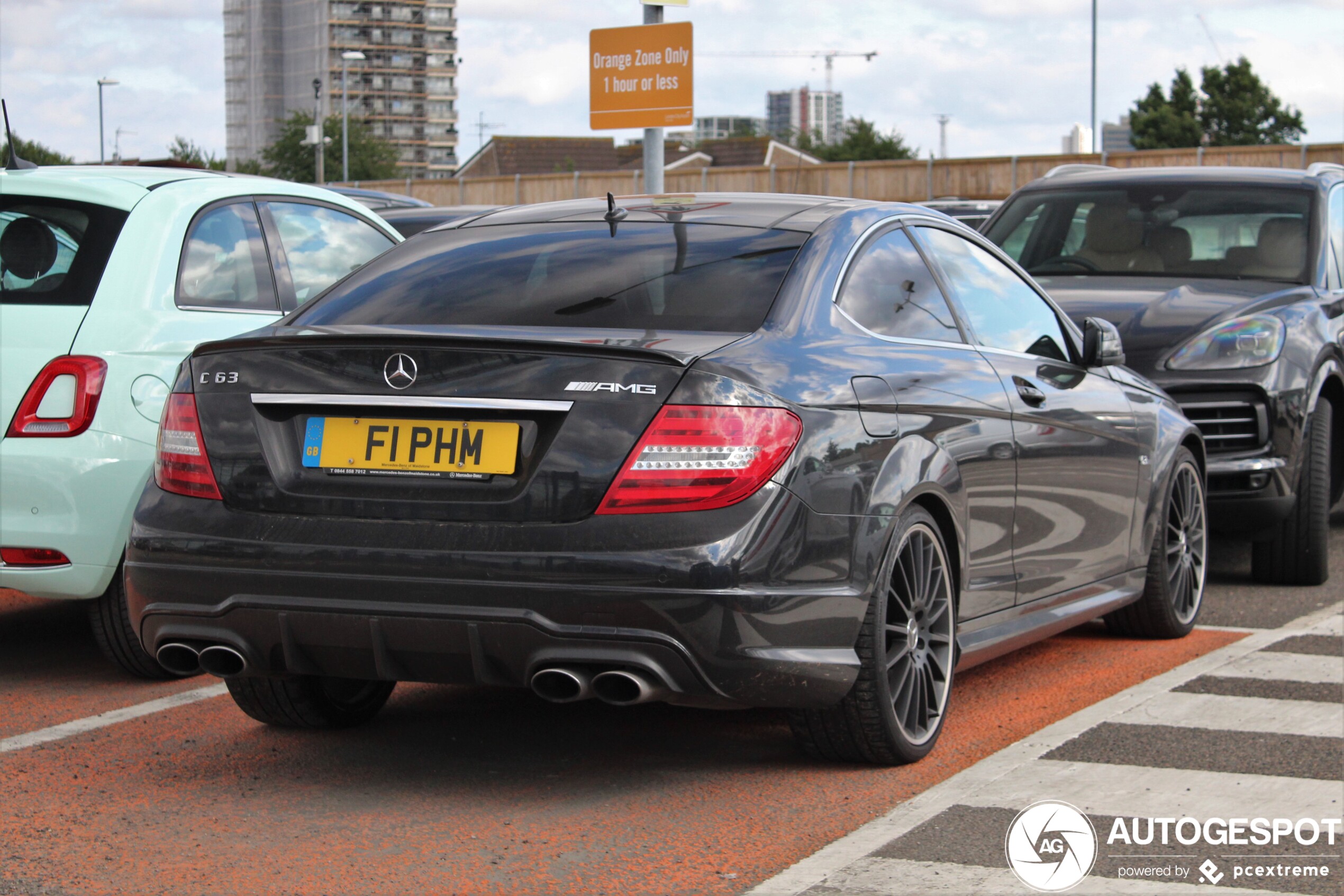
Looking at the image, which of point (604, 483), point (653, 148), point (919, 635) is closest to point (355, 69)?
point (653, 148)

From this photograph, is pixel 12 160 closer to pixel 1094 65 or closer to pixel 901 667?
pixel 901 667

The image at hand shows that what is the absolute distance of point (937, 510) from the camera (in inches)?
187

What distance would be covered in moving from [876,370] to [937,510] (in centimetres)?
49

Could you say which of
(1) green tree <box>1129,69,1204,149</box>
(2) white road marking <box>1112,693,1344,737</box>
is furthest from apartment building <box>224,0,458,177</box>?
(2) white road marking <box>1112,693,1344,737</box>

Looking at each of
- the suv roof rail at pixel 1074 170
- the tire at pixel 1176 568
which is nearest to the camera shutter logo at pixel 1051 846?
the tire at pixel 1176 568

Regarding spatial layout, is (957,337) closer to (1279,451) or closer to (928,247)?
(928,247)

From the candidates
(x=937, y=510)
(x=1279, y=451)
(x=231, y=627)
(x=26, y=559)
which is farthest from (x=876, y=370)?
(x=1279, y=451)

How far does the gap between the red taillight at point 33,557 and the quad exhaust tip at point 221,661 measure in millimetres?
1435

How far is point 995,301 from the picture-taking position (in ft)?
18.6

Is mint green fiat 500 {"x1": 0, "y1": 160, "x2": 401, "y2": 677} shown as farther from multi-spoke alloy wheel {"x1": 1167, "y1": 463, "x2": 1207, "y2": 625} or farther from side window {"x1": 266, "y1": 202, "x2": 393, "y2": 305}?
multi-spoke alloy wheel {"x1": 1167, "y1": 463, "x2": 1207, "y2": 625}

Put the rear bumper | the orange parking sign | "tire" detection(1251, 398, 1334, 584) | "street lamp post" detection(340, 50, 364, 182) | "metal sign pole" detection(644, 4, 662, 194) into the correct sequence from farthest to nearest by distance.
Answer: "street lamp post" detection(340, 50, 364, 182), "metal sign pole" detection(644, 4, 662, 194), the orange parking sign, "tire" detection(1251, 398, 1334, 584), the rear bumper

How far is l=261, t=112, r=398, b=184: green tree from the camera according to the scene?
97188 millimetres

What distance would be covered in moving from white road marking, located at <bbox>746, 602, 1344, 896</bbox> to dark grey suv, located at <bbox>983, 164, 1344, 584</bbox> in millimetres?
1371

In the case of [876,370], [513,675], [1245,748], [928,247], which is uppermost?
[928,247]
